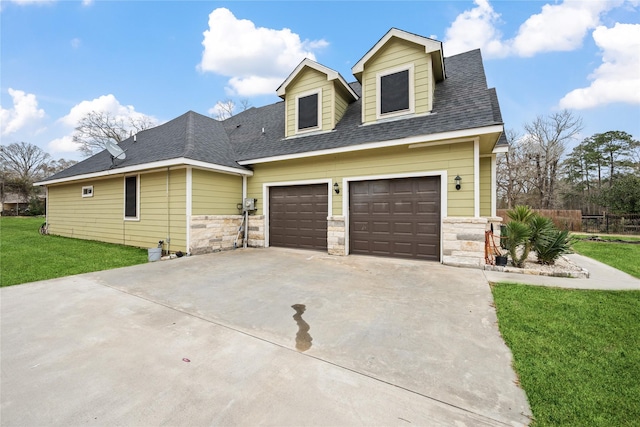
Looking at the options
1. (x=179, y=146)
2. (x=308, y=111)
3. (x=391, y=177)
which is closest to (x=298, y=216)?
(x=391, y=177)

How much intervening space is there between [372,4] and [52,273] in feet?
40.1

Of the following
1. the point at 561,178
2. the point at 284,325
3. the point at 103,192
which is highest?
the point at 561,178

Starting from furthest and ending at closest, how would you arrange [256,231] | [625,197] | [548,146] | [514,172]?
[514,172], [548,146], [625,197], [256,231]

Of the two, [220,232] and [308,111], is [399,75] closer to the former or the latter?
[308,111]

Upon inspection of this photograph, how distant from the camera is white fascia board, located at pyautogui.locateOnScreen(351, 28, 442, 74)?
6.62m

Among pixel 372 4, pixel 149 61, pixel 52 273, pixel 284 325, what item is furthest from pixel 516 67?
pixel 52 273

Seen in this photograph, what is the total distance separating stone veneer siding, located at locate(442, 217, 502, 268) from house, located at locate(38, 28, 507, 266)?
0.02 meters

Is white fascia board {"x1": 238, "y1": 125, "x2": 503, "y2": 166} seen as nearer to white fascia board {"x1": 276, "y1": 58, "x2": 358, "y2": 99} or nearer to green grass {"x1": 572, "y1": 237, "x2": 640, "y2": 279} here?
white fascia board {"x1": 276, "y1": 58, "x2": 358, "y2": 99}

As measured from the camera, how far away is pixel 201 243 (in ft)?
25.7

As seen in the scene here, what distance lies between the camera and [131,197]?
29.6 ft

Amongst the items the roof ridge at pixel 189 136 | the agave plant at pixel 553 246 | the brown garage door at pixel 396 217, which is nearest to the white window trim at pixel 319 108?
the brown garage door at pixel 396 217

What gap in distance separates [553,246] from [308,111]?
7.76 meters

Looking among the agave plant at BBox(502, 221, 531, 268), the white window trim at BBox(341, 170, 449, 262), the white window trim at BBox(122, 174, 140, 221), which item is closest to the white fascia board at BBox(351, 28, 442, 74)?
the white window trim at BBox(341, 170, 449, 262)

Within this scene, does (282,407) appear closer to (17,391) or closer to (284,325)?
(284,325)
